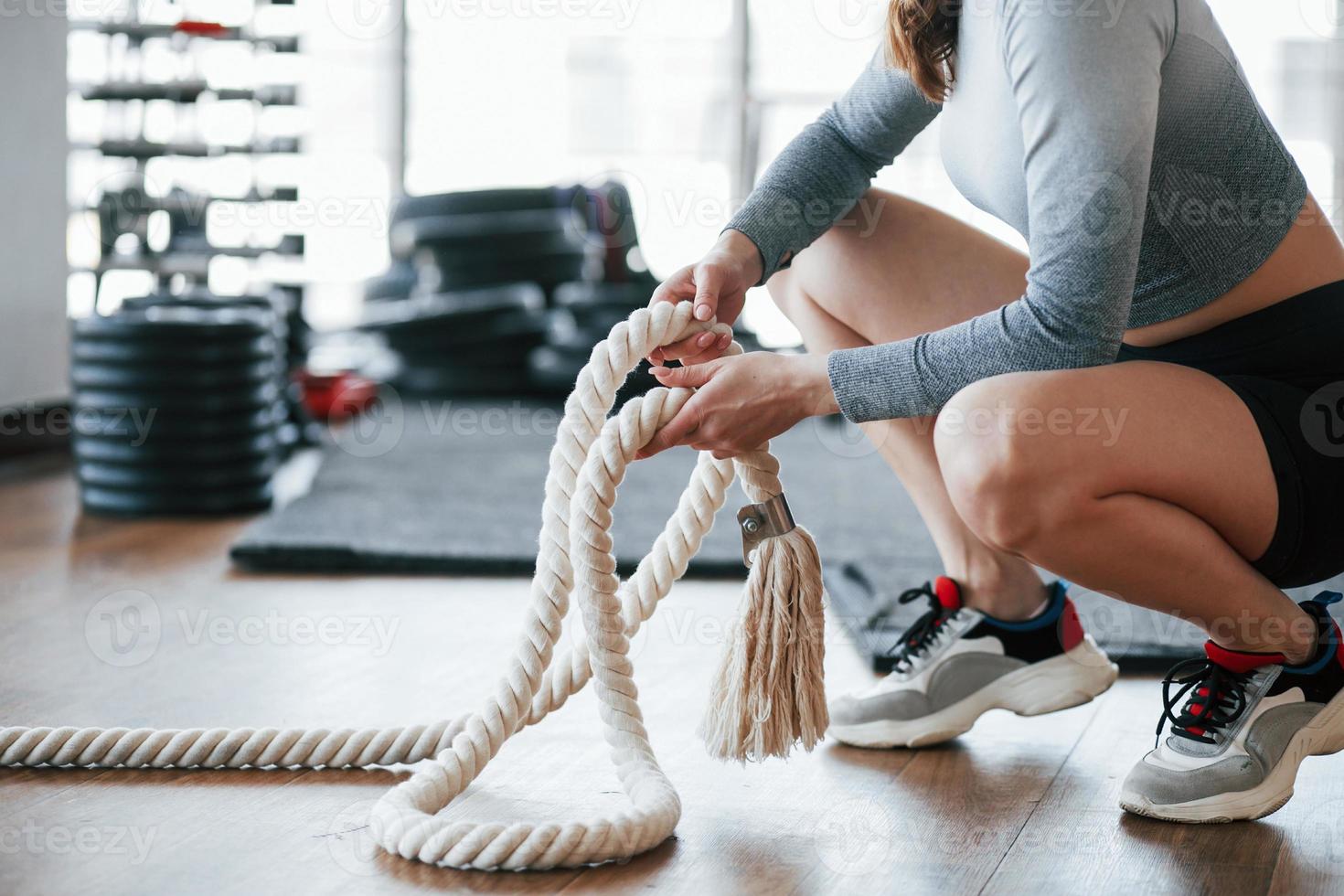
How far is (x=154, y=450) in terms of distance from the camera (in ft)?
8.82

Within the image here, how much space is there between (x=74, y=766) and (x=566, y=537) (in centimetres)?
52

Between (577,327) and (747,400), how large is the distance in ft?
11.8

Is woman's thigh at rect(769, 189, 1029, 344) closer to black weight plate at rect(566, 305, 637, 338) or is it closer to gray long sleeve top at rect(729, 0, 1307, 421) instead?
gray long sleeve top at rect(729, 0, 1307, 421)

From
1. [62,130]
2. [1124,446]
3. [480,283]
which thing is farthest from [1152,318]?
[480,283]

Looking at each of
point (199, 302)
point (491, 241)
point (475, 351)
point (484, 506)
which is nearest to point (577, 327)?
point (475, 351)

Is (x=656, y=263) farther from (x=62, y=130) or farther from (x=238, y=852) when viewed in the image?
(x=238, y=852)

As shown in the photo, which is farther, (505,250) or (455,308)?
(505,250)

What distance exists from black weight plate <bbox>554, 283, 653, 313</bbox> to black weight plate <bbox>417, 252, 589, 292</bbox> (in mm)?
178

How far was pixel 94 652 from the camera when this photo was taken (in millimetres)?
1678

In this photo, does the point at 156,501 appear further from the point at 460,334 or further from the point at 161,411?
the point at 460,334

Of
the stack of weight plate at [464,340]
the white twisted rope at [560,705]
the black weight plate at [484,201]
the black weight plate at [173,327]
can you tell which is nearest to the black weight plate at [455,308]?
the stack of weight plate at [464,340]

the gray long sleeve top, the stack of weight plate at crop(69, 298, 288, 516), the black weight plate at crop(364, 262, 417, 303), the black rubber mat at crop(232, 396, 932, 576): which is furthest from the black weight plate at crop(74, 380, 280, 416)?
the black weight plate at crop(364, 262, 417, 303)

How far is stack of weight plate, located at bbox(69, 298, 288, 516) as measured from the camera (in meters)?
2.68

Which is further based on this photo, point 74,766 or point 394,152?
point 394,152
